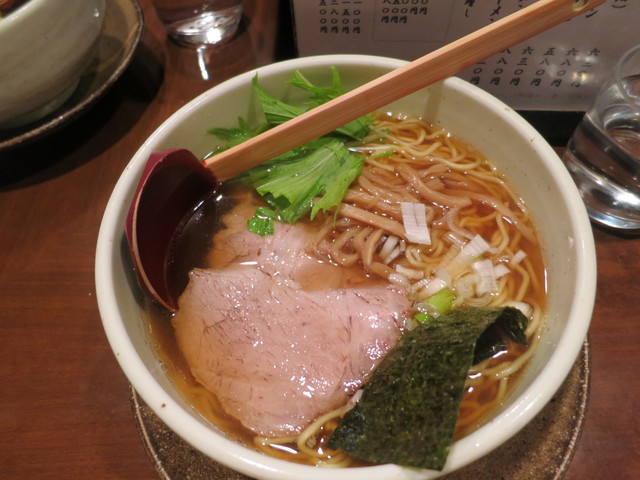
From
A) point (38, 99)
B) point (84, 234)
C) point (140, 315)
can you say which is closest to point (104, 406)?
point (140, 315)

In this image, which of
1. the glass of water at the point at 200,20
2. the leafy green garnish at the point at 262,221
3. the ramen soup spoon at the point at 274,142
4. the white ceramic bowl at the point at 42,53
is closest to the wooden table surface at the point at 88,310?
the glass of water at the point at 200,20

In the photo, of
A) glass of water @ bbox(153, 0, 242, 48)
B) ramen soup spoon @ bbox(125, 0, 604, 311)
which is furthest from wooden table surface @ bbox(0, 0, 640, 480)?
ramen soup spoon @ bbox(125, 0, 604, 311)

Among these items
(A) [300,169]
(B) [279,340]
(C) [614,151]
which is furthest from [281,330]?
(C) [614,151]

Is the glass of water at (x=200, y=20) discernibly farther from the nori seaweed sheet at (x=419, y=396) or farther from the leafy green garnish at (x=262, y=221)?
the nori seaweed sheet at (x=419, y=396)

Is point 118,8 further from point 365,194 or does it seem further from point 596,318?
point 596,318

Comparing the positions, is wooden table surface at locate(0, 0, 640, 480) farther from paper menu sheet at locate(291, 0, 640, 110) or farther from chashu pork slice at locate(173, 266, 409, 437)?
paper menu sheet at locate(291, 0, 640, 110)
